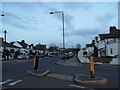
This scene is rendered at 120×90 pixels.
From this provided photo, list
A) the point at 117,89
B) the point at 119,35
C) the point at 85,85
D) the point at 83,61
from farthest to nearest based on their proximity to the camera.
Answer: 1. the point at 119,35
2. the point at 83,61
3. the point at 85,85
4. the point at 117,89

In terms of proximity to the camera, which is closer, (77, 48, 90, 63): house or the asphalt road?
the asphalt road

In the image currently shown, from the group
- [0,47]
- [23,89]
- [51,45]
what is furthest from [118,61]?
[51,45]

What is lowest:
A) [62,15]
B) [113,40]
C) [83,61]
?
[83,61]

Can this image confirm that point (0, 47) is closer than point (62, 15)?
No

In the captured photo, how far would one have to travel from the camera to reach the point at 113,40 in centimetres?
5006

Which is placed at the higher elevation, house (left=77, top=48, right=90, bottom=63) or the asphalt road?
house (left=77, top=48, right=90, bottom=63)

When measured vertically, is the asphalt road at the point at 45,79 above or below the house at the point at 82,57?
below

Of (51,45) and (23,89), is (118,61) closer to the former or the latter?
(23,89)

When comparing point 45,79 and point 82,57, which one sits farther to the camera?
point 82,57

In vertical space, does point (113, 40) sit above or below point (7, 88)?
above

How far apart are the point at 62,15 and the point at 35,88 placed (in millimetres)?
28885

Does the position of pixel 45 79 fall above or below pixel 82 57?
below

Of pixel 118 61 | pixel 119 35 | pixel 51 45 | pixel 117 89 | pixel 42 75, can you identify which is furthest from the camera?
pixel 51 45

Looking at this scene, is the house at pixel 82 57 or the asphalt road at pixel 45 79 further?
the house at pixel 82 57
